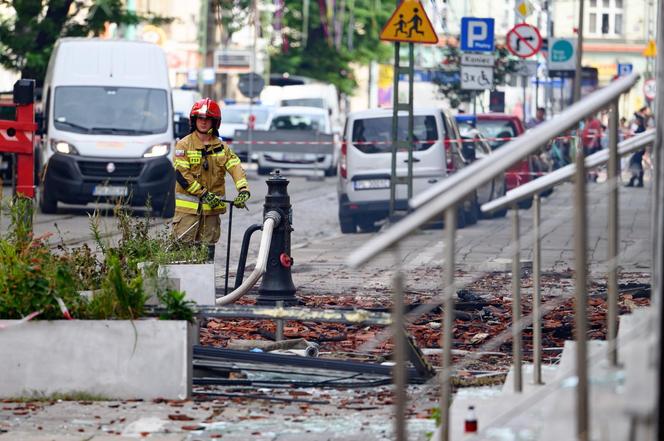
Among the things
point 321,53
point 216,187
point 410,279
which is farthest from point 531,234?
point 321,53

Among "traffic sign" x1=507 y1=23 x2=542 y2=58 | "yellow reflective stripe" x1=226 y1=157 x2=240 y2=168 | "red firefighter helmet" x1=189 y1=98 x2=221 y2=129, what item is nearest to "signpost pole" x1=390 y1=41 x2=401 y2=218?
"yellow reflective stripe" x1=226 y1=157 x2=240 y2=168

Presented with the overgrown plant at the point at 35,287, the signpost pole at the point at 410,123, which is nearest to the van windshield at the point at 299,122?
the signpost pole at the point at 410,123

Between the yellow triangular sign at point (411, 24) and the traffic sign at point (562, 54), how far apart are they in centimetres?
1630

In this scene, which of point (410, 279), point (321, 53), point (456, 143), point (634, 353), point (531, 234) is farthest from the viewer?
point (321, 53)

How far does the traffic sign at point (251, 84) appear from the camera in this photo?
4709cm

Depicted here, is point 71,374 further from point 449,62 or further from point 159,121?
point 449,62

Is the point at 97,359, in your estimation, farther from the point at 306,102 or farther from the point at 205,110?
the point at 306,102

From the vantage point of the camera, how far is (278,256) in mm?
11312

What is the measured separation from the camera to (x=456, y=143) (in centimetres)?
2350

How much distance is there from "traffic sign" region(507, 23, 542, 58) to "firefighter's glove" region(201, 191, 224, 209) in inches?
795

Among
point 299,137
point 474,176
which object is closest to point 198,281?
point 474,176

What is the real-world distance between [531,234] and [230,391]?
226 cm

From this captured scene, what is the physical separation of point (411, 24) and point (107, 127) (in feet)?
21.5

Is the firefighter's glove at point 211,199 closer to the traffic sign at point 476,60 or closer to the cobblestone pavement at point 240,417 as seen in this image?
the cobblestone pavement at point 240,417
